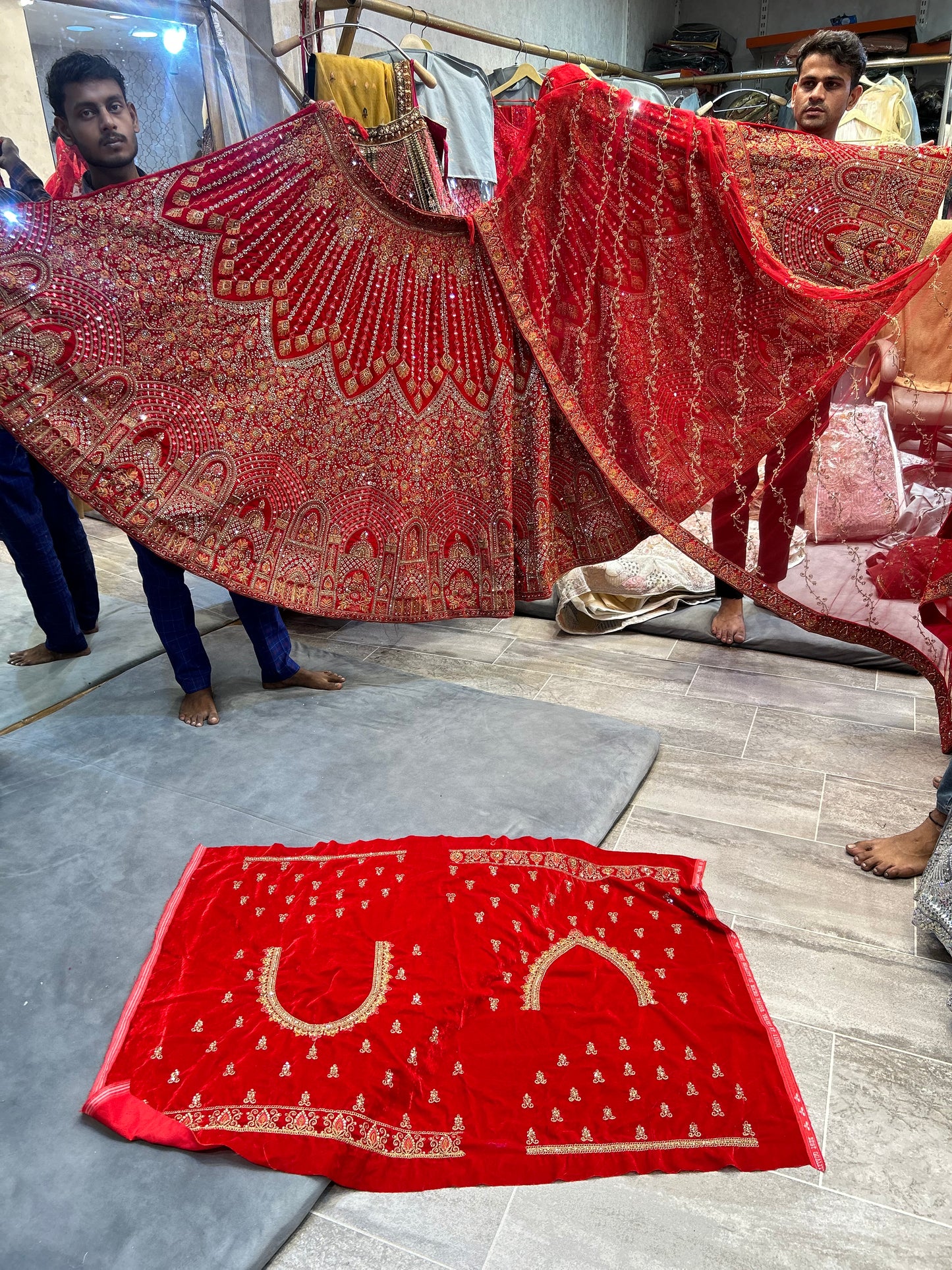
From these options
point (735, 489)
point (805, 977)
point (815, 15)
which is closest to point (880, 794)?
point (805, 977)

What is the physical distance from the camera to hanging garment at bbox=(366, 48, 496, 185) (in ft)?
7.70

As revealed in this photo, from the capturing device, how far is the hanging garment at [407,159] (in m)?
1.84

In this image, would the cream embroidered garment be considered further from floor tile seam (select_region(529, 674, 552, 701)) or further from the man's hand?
the man's hand

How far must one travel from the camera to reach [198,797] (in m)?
1.84

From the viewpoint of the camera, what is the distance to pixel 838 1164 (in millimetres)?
1119

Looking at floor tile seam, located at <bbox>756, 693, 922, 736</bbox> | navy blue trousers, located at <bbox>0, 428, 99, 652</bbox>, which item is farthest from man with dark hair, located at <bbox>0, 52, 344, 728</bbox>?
floor tile seam, located at <bbox>756, 693, 922, 736</bbox>

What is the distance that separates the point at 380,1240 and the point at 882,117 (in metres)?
4.61

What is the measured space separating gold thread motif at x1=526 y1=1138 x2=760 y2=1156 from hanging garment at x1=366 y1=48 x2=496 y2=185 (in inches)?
88.5

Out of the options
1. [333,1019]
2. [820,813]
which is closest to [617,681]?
[820,813]

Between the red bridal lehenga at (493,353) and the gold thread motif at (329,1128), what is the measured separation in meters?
1.02

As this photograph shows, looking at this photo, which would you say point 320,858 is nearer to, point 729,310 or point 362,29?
point 729,310

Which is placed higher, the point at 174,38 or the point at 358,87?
the point at 174,38

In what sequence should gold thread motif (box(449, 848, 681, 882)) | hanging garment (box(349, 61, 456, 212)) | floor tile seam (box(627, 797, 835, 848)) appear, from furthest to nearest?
hanging garment (box(349, 61, 456, 212)) → floor tile seam (box(627, 797, 835, 848)) → gold thread motif (box(449, 848, 681, 882))

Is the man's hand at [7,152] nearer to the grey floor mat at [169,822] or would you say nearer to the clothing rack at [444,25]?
the clothing rack at [444,25]
